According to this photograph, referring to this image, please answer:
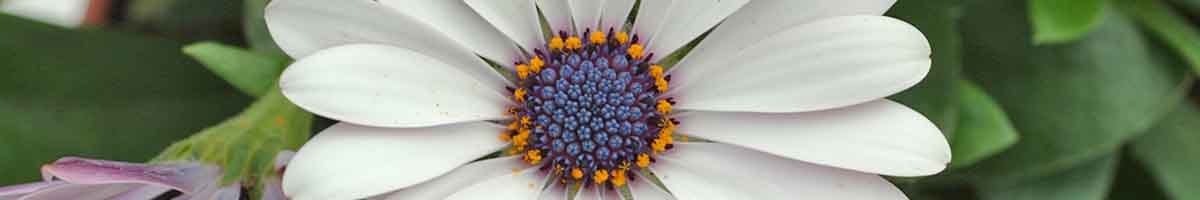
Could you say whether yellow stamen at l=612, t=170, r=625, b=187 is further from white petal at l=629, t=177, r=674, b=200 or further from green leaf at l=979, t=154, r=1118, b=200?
green leaf at l=979, t=154, r=1118, b=200

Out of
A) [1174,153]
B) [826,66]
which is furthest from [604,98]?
[1174,153]

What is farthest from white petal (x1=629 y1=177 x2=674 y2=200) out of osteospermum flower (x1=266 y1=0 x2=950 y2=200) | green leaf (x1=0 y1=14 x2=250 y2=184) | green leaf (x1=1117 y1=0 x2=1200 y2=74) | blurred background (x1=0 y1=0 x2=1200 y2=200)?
green leaf (x1=1117 y1=0 x2=1200 y2=74)

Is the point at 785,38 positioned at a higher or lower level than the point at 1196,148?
higher

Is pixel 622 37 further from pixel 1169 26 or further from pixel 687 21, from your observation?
pixel 1169 26

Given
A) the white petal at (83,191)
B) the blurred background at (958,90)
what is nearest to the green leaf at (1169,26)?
the blurred background at (958,90)

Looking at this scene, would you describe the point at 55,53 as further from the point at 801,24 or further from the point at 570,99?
the point at 801,24

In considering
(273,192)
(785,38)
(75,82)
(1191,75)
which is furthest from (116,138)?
(1191,75)
